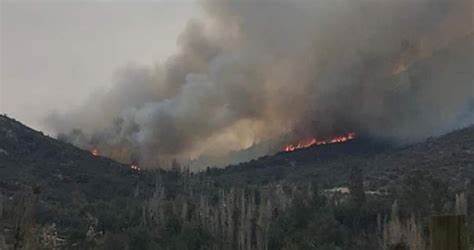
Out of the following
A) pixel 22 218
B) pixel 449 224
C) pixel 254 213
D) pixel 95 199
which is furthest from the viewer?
pixel 95 199

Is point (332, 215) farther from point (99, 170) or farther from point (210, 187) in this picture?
point (99, 170)

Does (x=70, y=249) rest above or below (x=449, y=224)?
below

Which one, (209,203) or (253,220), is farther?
(209,203)

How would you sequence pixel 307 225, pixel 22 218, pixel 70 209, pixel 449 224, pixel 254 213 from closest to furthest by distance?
pixel 449 224 → pixel 22 218 → pixel 307 225 → pixel 254 213 → pixel 70 209

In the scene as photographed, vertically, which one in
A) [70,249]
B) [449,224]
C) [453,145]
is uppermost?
[453,145]

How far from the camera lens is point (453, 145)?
134250mm

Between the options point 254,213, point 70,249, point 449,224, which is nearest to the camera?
point 449,224

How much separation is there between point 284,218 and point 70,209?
31585 millimetres

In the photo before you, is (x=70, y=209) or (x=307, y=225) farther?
(x=70, y=209)

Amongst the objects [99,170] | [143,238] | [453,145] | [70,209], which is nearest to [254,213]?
[143,238]

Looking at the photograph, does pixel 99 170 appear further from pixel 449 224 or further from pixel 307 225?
pixel 449 224

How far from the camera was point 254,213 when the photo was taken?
270ft

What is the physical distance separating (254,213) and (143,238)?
64.6 feet

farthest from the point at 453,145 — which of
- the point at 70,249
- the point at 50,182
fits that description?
the point at 70,249
